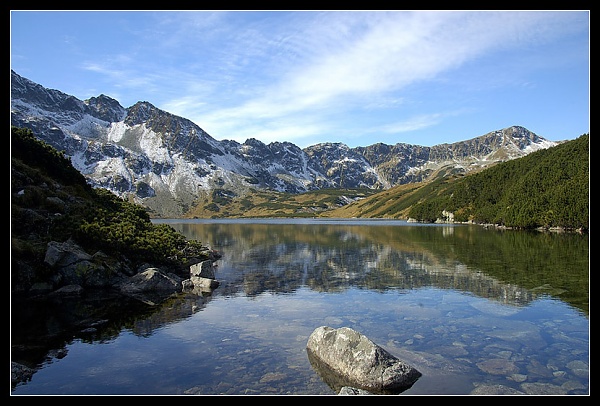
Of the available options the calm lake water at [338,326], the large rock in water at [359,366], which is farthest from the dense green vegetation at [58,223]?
the large rock in water at [359,366]

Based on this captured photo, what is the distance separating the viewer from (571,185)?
560 ft

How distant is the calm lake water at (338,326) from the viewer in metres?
24.8

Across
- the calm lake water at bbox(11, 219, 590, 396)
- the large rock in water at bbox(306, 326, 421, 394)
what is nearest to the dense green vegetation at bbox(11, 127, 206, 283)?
the calm lake water at bbox(11, 219, 590, 396)

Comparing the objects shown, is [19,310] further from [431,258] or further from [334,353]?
[431,258]

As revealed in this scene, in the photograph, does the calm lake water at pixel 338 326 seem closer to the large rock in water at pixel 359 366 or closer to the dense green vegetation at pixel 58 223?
the large rock in water at pixel 359 366

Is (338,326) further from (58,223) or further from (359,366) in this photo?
(58,223)

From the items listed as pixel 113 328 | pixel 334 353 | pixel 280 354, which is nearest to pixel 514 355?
pixel 334 353

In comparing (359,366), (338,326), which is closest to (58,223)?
(338,326)

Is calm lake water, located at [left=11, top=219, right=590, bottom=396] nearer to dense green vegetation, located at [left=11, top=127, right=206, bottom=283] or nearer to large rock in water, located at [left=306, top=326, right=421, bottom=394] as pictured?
large rock in water, located at [left=306, top=326, right=421, bottom=394]

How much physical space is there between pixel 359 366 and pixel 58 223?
51.4m

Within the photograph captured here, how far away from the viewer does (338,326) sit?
36.4m

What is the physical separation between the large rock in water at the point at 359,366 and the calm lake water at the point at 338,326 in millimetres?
654

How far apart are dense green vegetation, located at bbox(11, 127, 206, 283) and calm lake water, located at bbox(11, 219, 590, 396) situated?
12.7m
